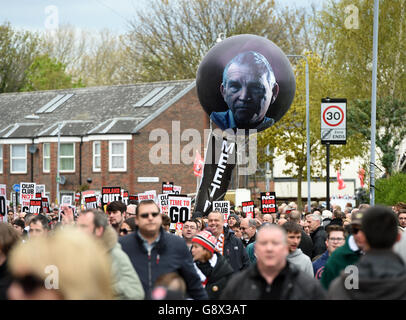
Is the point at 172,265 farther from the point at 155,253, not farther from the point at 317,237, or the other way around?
the point at 317,237

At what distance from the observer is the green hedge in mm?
24647

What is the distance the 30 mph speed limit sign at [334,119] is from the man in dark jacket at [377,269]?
15198 millimetres

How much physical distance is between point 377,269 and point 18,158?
147 feet

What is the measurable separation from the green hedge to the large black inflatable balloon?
309 inches

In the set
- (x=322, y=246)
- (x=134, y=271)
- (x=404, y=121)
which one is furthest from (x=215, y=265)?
(x=404, y=121)

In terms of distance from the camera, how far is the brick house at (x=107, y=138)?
144ft

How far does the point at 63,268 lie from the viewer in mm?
4258

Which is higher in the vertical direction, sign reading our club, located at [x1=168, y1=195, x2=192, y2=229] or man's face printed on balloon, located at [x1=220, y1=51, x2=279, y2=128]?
man's face printed on balloon, located at [x1=220, y1=51, x2=279, y2=128]

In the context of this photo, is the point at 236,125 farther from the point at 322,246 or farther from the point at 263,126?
the point at 322,246

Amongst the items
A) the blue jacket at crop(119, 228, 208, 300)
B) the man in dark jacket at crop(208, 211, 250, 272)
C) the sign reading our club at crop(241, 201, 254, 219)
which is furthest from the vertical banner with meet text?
the blue jacket at crop(119, 228, 208, 300)

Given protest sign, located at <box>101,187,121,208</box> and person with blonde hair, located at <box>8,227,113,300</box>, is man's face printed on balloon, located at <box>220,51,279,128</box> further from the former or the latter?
person with blonde hair, located at <box>8,227,113,300</box>

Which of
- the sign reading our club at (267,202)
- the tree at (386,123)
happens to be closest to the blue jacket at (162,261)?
the sign reading our club at (267,202)
